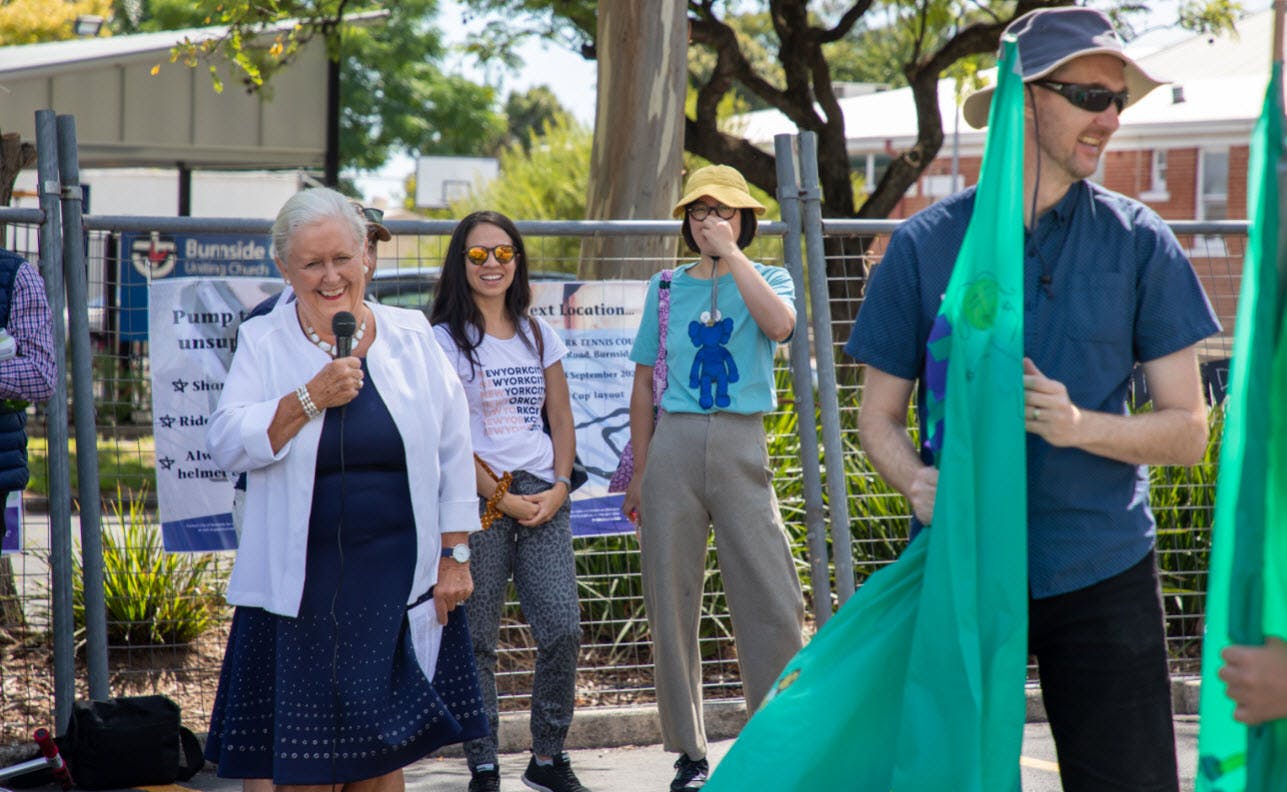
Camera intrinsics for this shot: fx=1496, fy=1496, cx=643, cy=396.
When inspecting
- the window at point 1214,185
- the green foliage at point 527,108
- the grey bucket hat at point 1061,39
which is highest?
the green foliage at point 527,108

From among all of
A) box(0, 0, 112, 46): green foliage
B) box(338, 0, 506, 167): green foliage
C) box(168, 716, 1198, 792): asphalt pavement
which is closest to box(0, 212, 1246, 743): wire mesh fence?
box(168, 716, 1198, 792): asphalt pavement

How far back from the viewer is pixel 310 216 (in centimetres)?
401

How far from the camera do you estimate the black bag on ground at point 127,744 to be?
5223 millimetres

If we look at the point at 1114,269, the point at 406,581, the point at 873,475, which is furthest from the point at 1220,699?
the point at 873,475

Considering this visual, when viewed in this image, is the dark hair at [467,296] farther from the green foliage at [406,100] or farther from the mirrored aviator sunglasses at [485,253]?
the green foliage at [406,100]

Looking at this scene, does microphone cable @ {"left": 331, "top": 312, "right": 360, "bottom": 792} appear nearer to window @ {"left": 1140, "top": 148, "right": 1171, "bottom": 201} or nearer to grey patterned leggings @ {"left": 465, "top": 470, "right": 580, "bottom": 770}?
grey patterned leggings @ {"left": 465, "top": 470, "right": 580, "bottom": 770}

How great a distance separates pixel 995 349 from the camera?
2.76 metres

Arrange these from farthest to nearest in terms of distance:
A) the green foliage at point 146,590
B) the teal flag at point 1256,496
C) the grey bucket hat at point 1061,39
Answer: the green foliage at point 146,590 → the grey bucket hat at point 1061,39 → the teal flag at point 1256,496

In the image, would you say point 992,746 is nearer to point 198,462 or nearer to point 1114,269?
point 1114,269

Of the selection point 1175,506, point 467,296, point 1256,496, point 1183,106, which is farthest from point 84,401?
point 1183,106

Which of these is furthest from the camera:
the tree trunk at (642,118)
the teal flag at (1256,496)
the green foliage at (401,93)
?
the green foliage at (401,93)

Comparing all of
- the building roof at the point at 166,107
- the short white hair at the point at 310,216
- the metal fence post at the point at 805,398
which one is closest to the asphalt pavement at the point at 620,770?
the metal fence post at the point at 805,398

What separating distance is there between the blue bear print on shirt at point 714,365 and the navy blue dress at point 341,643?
1.59 meters

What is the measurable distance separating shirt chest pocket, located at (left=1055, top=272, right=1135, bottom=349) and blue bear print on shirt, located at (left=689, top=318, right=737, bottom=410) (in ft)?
7.91
